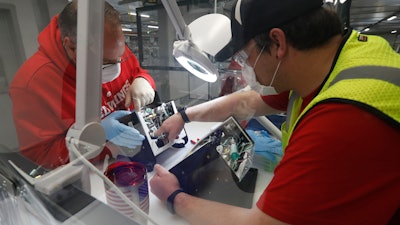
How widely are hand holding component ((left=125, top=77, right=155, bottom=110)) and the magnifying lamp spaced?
382mm

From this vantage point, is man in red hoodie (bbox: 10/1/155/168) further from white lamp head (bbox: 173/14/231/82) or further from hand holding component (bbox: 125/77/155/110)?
hand holding component (bbox: 125/77/155/110)

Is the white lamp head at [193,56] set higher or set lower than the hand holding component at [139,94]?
higher

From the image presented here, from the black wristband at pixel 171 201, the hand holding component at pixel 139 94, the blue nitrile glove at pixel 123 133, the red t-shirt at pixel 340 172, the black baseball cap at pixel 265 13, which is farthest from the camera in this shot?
the hand holding component at pixel 139 94

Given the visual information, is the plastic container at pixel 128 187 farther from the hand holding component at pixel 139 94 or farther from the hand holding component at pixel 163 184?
the hand holding component at pixel 139 94

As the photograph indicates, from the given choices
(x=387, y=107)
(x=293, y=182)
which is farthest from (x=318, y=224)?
(x=387, y=107)

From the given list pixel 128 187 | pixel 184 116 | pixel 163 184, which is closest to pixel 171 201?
pixel 163 184

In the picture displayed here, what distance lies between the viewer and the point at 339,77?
573mm

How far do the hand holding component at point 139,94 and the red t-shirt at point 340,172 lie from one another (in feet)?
2.53

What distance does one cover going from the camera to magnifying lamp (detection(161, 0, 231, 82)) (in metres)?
0.75

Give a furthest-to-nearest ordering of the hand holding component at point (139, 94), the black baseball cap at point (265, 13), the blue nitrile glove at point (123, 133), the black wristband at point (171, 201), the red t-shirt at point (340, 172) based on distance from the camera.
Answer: the hand holding component at point (139, 94) → the blue nitrile glove at point (123, 133) → the black wristband at point (171, 201) → the black baseball cap at point (265, 13) → the red t-shirt at point (340, 172)

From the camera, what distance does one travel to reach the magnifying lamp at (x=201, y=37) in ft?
2.47

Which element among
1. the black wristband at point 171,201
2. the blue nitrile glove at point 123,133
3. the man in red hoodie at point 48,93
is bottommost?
the black wristband at point 171,201

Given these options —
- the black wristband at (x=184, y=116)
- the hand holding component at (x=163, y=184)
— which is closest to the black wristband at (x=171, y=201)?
the hand holding component at (x=163, y=184)

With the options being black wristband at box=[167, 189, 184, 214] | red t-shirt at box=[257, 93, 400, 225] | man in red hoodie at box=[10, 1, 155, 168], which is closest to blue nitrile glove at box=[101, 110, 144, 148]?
man in red hoodie at box=[10, 1, 155, 168]
